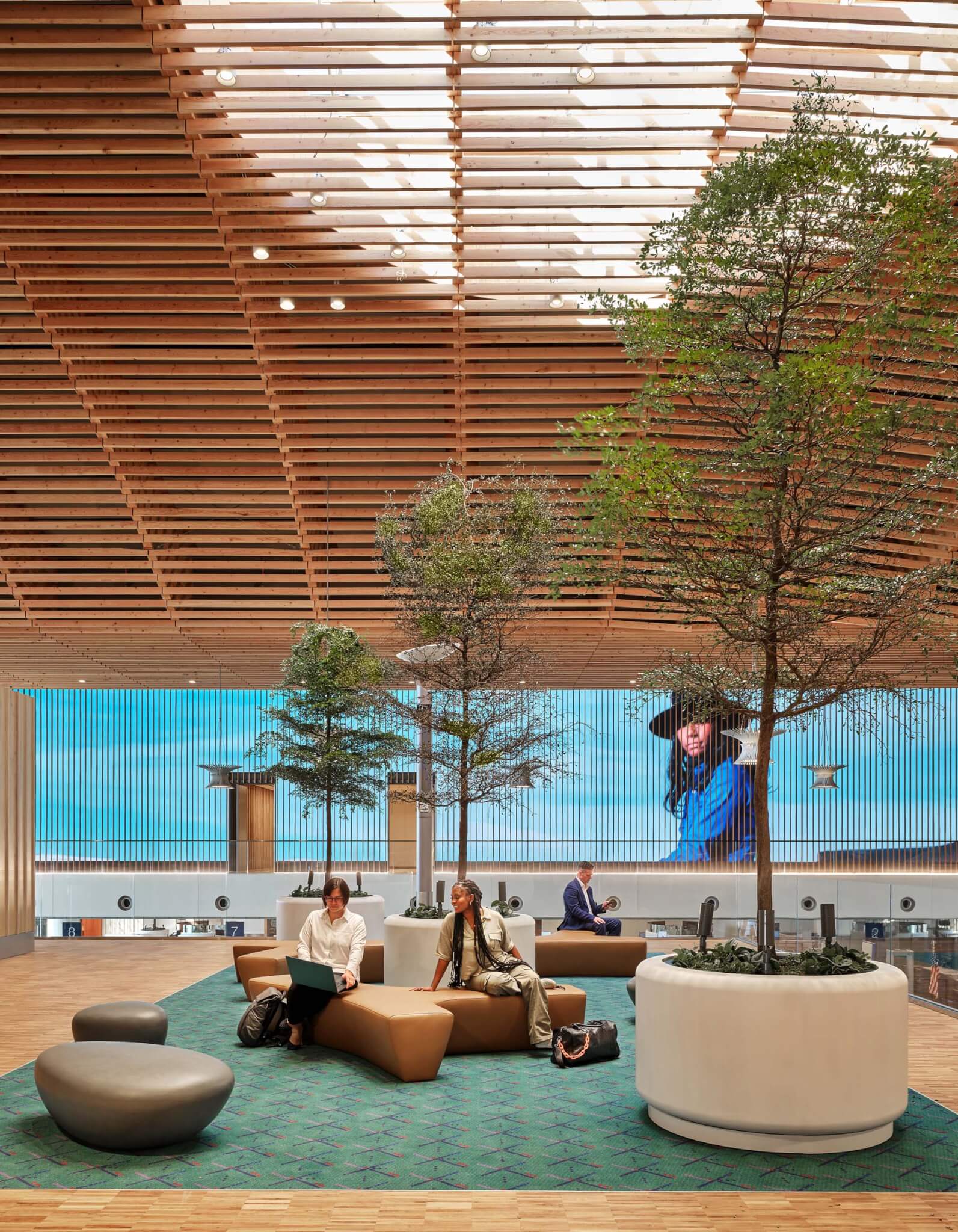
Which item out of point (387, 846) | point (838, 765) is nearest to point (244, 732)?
point (387, 846)

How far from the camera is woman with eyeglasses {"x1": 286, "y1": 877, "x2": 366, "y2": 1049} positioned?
805 centimetres

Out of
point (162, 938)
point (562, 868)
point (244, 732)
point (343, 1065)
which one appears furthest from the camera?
point (244, 732)

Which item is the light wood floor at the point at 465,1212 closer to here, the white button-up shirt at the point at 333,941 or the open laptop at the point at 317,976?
the open laptop at the point at 317,976

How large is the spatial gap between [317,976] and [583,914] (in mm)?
5397

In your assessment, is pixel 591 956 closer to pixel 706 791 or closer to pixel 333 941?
pixel 333 941

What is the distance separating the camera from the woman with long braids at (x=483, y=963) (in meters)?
7.91

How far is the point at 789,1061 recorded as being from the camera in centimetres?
532

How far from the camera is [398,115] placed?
10516 millimetres

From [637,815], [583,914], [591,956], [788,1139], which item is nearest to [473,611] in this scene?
[591,956]

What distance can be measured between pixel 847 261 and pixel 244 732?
19.9 m

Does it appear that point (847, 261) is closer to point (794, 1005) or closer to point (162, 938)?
point (794, 1005)

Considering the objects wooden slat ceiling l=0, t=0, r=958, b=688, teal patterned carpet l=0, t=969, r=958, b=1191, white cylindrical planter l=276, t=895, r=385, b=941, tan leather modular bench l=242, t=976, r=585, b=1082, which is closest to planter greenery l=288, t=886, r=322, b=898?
white cylindrical planter l=276, t=895, r=385, b=941

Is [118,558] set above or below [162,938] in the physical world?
above

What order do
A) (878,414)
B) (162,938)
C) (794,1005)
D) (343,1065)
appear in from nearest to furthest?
(794,1005) < (878,414) < (343,1065) < (162,938)
